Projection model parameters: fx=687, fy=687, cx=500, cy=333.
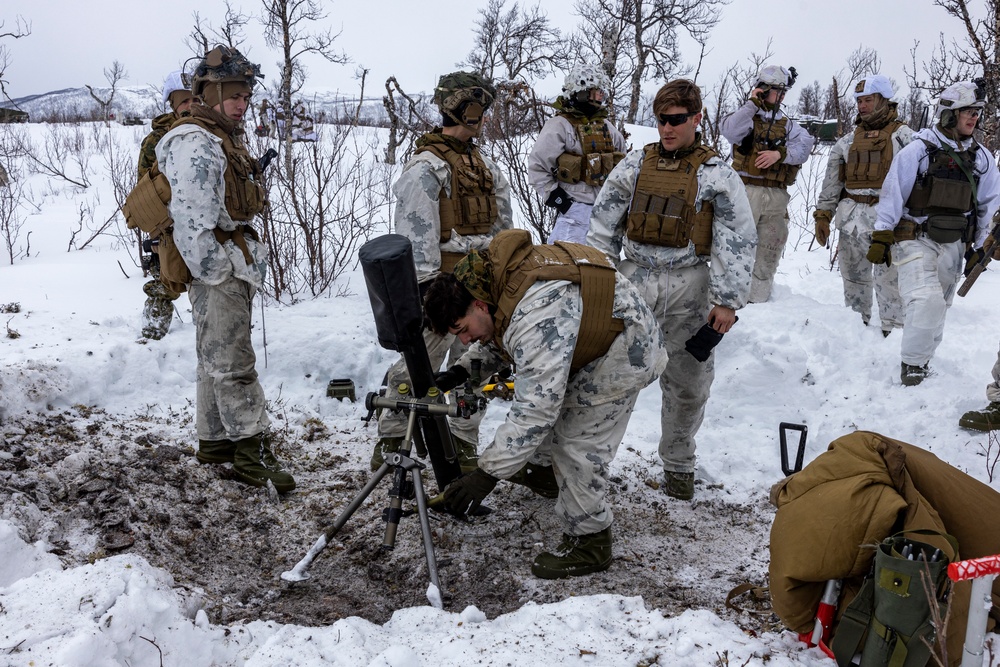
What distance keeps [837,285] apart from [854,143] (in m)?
2.42

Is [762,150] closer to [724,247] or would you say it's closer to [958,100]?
[958,100]

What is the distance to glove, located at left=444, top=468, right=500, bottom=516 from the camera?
2.64m

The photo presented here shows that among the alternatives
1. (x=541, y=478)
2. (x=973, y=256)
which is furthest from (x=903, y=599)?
(x=973, y=256)

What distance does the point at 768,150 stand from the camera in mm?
6281

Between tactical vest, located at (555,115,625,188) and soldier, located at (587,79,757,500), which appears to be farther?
tactical vest, located at (555,115,625,188)

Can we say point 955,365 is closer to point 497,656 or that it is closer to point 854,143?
point 854,143

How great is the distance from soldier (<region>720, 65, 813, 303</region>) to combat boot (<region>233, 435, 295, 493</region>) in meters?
4.78

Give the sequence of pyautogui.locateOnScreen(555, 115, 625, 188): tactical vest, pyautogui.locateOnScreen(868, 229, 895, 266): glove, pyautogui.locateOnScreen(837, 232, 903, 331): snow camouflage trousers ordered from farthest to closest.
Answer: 1. pyautogui.locateOnScreen(837, 232, 903, 331): snow camouflage trousers
2. pyautogui.locateOnScreen(555, 115, 625, 188): tactical vest
3. pyautogui.locateOnScreen(868, 229, 895, 266): glove

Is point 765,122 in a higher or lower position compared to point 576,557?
higher

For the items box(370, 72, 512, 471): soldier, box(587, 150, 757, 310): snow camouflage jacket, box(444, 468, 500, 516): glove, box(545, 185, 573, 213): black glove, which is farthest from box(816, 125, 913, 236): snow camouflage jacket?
box(444, 468, 500, 516): glove

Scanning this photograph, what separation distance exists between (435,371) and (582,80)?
2.59 m

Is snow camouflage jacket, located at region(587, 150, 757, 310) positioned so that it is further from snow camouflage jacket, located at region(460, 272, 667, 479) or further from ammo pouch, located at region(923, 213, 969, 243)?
ammo pouch, located at region(923, 213, 969, 243)

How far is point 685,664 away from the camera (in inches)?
85.7

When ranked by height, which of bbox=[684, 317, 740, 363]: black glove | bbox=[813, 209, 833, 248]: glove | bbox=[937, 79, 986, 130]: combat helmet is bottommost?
bbox=[684, 317, 740, 363]: black glove
